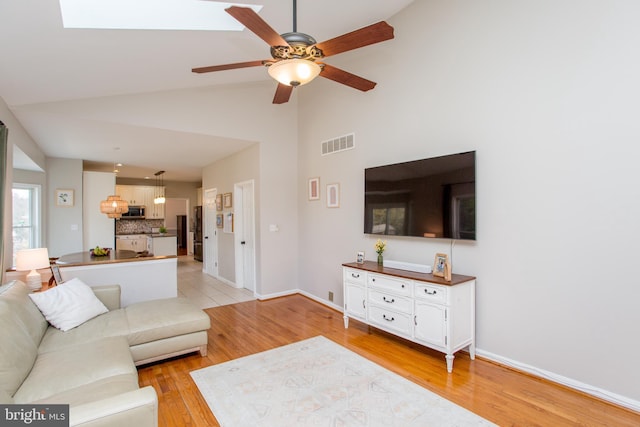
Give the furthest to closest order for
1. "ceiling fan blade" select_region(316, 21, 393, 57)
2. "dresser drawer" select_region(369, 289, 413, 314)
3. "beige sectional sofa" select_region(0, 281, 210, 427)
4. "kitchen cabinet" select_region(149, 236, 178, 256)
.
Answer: "kitchen cabinet" select_region(149, 236, 178, 256)
"dresser drawer" select_region(369, 289, 413, 314)
"ceiling fan blade" select_region(316, 21, 393, 57)
"beige sectional sofa" select_region(0, 281, 210, 427)

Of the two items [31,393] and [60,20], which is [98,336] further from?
[60,20]

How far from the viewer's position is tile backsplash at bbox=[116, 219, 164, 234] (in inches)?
399

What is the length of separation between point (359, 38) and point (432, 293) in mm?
2261

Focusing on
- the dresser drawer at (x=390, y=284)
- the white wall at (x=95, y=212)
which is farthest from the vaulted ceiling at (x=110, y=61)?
the dresser drawer at (x=390, y=284)

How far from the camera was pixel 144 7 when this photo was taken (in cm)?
239

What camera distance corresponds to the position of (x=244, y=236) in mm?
6027

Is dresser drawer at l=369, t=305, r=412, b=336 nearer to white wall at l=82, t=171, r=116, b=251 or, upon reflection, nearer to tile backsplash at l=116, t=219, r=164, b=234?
white wall at l=82, t=171, r=116, b=251

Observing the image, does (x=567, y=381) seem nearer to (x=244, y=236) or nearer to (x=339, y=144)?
(x=339, y=144)

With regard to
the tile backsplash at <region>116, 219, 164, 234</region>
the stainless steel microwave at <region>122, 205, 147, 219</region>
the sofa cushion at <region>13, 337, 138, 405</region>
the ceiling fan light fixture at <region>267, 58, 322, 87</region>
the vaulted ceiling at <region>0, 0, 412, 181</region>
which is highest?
the vaulted ceiling at <region>0, 0, 412, 181</region>

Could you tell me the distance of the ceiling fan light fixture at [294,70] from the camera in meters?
2.03

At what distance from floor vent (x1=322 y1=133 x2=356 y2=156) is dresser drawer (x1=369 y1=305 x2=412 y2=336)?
2.25 meters

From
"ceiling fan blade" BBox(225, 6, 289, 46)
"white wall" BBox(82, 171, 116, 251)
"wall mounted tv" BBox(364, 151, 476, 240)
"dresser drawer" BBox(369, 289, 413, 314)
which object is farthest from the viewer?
"white wall" BBox(82, 171, 116, 251)

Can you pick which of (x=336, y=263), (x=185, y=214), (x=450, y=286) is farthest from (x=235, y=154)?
(x=185, y=214)

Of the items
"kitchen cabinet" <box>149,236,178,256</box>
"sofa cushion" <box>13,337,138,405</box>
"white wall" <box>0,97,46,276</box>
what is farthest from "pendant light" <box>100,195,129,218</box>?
"sofa cushion" <box>13,337,138,405</box>
